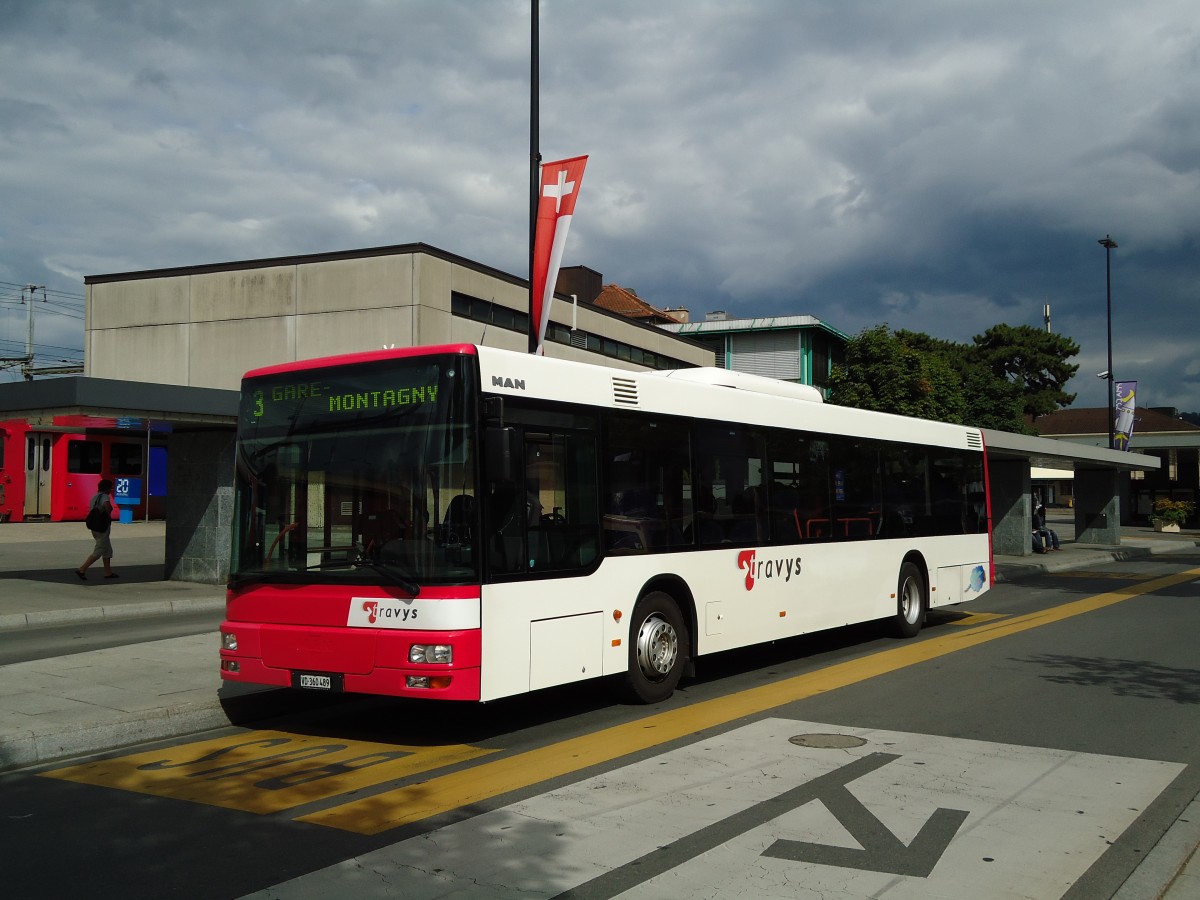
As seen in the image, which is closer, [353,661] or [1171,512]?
[353,661]

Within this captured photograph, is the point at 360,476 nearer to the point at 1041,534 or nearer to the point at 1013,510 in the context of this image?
the point at 1013,510

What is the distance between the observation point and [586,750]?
7496 mm

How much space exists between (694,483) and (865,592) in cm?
404

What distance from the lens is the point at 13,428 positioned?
36.4 metres

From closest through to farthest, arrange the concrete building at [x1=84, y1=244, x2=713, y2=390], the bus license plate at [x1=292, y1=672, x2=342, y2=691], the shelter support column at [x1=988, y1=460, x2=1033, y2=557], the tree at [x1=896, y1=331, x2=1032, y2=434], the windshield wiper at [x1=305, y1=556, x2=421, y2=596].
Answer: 1. the windshield wiper at [x1=305, y1=556, x2=421, y2=596]
2. the bus license plate at [x1=292, y1=672, x2=342, y2=691]
3. the concrete building at [x1=84, y1=244, x2=713, y2=390]
4. the shelter support column at [x1=988, y1=460, x2=1033, y2=557]
5. the tree at [x1=896, y1=331, x2=1032, y2=434]

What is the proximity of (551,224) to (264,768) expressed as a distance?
26.3 ft

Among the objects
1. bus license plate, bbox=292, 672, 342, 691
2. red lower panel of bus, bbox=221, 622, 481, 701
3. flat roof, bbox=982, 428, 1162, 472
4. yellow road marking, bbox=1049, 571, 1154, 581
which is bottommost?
yellow road marking, bbox=1049, 571, 1154, 581

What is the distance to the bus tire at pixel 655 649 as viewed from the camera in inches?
353

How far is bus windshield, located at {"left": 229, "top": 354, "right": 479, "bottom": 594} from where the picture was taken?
7328 millimetres

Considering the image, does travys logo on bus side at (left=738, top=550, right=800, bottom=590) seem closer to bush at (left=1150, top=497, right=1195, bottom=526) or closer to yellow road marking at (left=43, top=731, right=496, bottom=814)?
yellow road marking at (left=43, top=731, right=496, bottom=814)

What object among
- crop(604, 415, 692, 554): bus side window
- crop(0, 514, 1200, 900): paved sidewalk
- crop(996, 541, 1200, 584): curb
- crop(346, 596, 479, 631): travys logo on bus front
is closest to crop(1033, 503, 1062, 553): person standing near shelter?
crop(996, 541, 1200, 584): curb

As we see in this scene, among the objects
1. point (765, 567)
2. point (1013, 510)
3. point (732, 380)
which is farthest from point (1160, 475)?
point (765, 567)

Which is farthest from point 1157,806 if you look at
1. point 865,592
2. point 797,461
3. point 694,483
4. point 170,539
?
point 170,539

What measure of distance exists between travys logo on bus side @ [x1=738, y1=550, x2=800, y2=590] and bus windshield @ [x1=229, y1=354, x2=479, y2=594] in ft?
12.7
